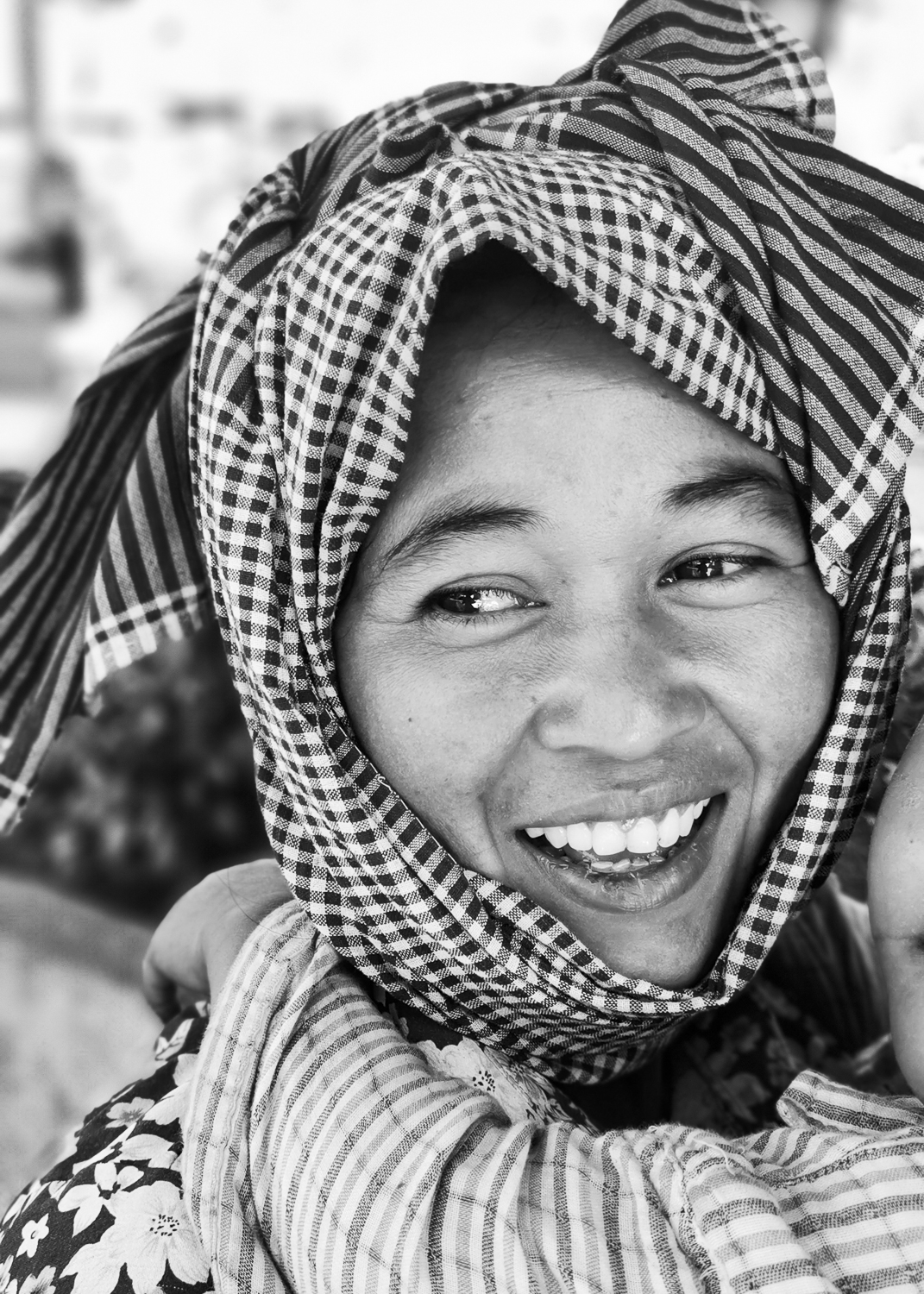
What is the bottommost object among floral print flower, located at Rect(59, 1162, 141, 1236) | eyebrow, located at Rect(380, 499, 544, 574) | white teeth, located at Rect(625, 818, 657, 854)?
floral print flower, located at Rect(59, 1162, 141, 1236)

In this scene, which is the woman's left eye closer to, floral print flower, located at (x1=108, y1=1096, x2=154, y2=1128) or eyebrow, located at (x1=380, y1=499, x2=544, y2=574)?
eyebrow, located at (x1=380, y1=499, x2=544, y2=574)

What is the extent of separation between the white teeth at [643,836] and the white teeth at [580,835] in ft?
0.11

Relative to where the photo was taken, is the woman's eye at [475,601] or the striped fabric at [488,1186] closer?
the striped fabric at [488,1186]

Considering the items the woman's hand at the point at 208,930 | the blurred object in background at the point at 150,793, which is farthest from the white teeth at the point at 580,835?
the blurred object in background at the point at 150,793

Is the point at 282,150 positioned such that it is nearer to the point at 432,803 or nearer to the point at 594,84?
the point at 594,84

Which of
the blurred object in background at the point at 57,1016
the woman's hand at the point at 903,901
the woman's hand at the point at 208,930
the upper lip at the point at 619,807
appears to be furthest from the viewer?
the blurred object in background at the point at 57,1016

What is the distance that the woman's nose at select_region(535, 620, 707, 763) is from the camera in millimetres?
1007

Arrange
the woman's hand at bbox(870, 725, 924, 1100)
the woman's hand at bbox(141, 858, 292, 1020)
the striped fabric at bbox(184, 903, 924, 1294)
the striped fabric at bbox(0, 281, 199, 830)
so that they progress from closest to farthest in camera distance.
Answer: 1. the striped fabric at bbox(184, 903, 924, 1294)
2. the woman's hand at bbox(870, 725, 924, 1100)
3. the woman's hand at bbox(141, 858, 292, 1020)
4. the striped fabric at bbox(0, 281, 199, 830)

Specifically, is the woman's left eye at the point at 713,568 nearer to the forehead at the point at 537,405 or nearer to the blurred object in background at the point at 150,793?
the forehead at the point at 537,405

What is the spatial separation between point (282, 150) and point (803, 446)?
1.94m

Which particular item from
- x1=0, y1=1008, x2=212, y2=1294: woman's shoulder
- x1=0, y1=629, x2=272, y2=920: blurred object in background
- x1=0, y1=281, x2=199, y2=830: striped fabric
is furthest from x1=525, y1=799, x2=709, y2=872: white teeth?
x1=0, y1=629, x2=272, y2=920: blurred object in background

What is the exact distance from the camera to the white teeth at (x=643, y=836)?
1.08m

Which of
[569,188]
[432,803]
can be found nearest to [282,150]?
[569,188]

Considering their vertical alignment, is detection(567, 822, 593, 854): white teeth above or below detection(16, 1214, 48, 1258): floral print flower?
above
